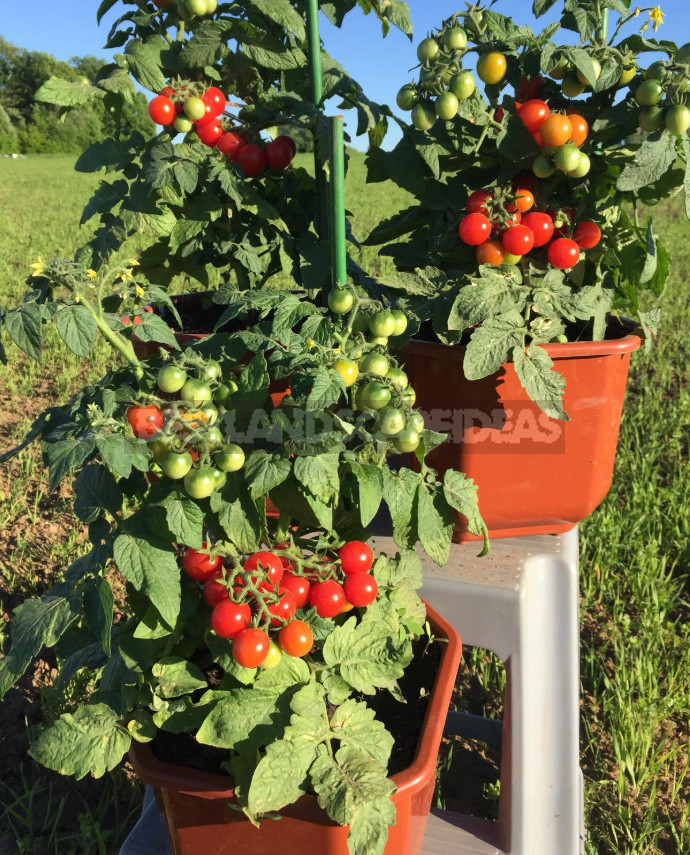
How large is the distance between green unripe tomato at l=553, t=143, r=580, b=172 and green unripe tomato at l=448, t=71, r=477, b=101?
166 millimetres

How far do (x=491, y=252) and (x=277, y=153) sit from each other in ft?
1.57

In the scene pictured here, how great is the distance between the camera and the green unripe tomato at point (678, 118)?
972 millimetres

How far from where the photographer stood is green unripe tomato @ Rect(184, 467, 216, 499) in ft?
2.72

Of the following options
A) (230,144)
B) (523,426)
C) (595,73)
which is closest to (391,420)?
(523,426)

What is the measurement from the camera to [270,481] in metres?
0.84

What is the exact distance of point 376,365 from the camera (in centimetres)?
88

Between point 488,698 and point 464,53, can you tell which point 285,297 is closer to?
point 464,53

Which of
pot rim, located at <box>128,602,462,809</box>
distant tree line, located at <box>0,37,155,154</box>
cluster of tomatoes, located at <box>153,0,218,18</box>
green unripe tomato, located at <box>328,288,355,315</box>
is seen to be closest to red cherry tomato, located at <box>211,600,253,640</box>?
pot rim, located at <box>128,602,462,809</box>

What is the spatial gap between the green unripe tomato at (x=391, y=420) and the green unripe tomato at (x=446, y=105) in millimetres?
493

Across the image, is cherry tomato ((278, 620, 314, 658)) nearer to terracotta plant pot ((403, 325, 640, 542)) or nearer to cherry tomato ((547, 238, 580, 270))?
terracotta plant pot ((403, 325, 640, 542))

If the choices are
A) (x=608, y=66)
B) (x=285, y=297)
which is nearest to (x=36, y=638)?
(x=285, y=297)

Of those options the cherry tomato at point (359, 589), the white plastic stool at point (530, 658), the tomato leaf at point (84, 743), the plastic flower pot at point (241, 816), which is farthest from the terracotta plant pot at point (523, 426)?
the tomato leaf at point (84, 743)

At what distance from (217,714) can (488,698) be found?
125 centimetres

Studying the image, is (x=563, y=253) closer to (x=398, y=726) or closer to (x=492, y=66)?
(x=492, y=66)
